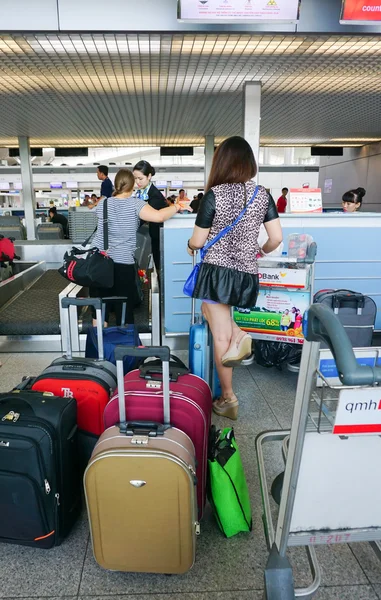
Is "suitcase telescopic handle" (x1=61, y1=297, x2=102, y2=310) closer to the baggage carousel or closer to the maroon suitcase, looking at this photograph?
the maroon suitcase

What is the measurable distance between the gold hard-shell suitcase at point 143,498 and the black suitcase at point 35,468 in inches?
8.2

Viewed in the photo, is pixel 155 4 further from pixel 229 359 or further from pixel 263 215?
pixel 229 359

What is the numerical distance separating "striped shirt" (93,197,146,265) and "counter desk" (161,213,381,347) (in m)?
0.91

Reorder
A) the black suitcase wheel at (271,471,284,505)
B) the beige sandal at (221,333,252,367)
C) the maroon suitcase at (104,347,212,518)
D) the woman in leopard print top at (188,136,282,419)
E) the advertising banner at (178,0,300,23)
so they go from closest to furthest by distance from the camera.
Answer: the black suitcase wheel at (271,471,284,505), the maroon suitcase at (104,347,212,518), the woman in leopard print top at (188,136,282,419), the beige sandal at (221,333,252,367), the advertising banner at (178,0,300,23)

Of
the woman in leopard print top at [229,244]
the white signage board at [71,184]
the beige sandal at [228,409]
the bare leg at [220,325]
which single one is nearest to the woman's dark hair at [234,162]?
the woman in leopard print top at [229,244]

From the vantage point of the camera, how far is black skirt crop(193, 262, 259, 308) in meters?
2.42

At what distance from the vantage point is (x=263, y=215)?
2.40 m

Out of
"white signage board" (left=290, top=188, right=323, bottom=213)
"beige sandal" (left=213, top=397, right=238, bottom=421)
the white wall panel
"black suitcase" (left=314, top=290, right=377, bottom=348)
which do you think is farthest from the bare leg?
the white wall panel

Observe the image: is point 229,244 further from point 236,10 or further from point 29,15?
point 29,15

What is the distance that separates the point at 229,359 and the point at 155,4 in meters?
3.47

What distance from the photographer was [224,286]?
242 centimetres

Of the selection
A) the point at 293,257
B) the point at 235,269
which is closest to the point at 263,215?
the point at 235,269

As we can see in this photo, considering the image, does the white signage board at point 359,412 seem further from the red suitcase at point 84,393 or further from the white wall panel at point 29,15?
the white wall panel at point 29,15

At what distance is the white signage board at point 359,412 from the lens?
2.99 feet
